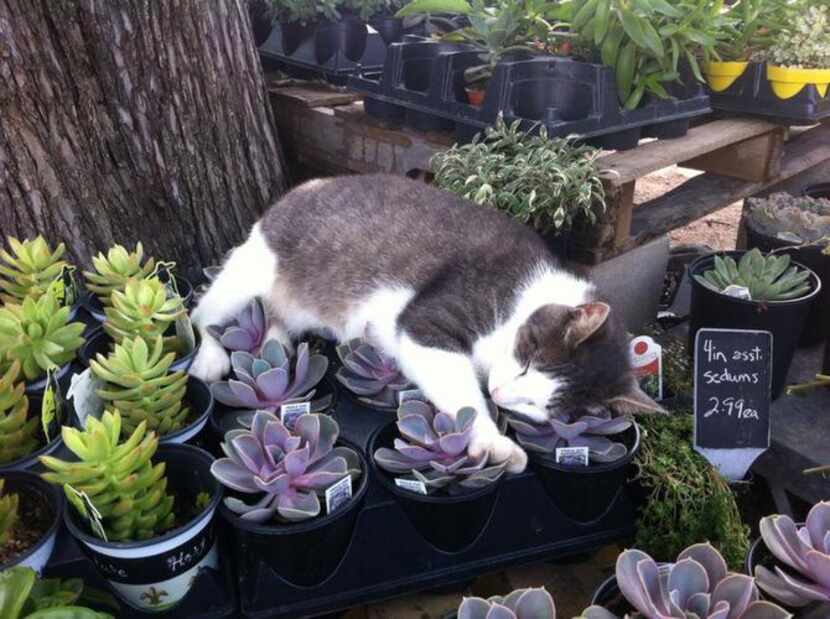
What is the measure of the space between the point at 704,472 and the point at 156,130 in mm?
1828

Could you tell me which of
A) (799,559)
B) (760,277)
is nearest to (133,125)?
(760,277)

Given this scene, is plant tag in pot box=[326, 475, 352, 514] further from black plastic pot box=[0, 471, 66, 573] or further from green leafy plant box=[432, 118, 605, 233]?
green leafy plant box=[432, 118, 605, 233]

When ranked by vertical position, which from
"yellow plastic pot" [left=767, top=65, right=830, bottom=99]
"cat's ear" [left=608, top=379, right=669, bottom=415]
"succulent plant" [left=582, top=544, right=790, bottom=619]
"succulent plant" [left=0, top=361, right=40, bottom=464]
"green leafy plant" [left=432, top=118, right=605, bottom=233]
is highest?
"yellow plastic pot" [left=767, top=65, right=830, bottom=99]

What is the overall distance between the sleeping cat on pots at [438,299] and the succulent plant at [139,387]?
30 cm

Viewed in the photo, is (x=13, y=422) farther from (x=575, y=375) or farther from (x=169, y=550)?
(x=575, y=375)

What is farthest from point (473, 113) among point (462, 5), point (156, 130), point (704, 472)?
point (704, 472)

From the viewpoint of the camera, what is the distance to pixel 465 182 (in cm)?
209

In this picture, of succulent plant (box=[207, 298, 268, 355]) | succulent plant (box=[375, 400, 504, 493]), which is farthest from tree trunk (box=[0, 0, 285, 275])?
succulent plant (box=[375, 400, 504, 493])

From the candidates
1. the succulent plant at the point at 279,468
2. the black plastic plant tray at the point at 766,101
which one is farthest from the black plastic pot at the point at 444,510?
the black plastic plant tray at the point at 766,101

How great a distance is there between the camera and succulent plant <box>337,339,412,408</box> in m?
1.69

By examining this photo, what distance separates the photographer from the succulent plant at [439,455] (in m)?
1.39

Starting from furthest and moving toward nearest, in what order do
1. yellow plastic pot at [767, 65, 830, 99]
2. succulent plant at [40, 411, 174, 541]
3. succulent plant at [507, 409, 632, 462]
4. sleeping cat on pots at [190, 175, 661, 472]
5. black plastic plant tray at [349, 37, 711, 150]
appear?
yellow plastic pot at [767, 65, 830, 99] < black plastic plant tray at [349, 37, 711, 150] < sleeping cat on pots at [190, 175, 661, 472] < succulent plant at [507, 409, 632, 462] < succulent plant at [40, 411, 174, 541]

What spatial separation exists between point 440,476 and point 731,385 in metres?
0.74

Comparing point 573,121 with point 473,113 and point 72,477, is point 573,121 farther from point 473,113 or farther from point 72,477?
point 72,477
